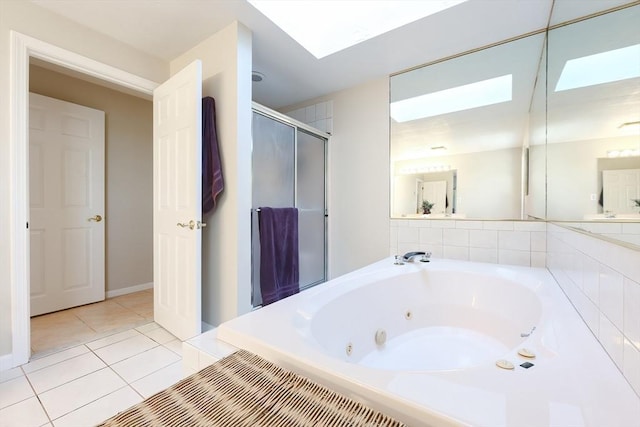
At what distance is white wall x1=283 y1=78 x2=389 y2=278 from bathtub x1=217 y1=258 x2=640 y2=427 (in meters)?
0.63

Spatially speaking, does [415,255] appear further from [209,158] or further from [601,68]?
[209,158]

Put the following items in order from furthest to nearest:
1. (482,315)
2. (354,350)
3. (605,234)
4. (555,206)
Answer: (482,315) < (555,206) < (354,350) < (605,234)

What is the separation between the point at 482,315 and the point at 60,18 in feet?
10.6

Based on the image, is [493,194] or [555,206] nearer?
[555,206]

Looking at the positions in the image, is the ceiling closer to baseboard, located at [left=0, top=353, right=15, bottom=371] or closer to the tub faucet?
the tub faucet

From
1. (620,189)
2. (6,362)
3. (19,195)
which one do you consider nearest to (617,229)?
(620,189)

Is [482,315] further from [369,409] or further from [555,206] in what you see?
[369,409]

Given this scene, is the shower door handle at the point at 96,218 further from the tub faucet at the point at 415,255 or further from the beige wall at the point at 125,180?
the tub faucet at the point at 415,255

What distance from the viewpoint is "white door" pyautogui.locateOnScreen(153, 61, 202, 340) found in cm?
171

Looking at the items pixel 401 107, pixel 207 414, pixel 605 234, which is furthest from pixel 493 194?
pixel 207 414

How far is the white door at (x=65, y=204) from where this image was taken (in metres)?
2.31

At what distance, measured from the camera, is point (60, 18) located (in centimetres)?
172

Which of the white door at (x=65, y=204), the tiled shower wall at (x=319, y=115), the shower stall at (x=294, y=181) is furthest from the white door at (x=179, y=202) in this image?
the tiled shower wall at (x=319, y=115)

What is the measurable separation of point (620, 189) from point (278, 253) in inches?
75.7
